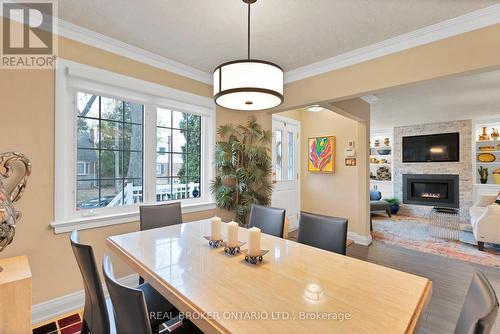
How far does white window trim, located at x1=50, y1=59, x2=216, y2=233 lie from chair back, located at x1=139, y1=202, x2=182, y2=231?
0.36m

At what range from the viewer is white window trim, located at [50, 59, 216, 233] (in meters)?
2.12

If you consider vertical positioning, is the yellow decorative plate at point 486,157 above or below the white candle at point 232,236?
above

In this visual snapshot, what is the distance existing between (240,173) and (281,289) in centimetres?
218

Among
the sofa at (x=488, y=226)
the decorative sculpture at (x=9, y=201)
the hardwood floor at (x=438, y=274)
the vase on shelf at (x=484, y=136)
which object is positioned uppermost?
the vase on shelf at (x=484, y=136)

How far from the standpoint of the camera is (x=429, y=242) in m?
4.32

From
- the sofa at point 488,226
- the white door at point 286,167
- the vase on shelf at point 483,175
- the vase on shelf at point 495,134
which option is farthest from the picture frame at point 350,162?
the vase on shelf at point 495,134

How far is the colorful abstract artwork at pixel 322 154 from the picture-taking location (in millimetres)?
4766

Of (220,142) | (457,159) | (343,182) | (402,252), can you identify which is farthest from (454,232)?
(220,142)

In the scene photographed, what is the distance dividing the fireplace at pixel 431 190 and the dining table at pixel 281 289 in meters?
6.97

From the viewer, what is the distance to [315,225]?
1.97m

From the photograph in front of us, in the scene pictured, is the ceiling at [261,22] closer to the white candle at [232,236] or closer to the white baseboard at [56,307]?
the white candle at [232,236]

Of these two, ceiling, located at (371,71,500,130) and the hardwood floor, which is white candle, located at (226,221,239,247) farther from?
ceiling, located at (371,71,500,130)

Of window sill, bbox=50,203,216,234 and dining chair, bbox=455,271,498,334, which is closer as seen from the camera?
dining chair, bbox=455,271,498,334

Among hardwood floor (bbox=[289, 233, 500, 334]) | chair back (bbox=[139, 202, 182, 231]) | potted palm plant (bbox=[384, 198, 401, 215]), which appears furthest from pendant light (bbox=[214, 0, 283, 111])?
potted palm plant (bbox=[384, 198, 401, 215])
